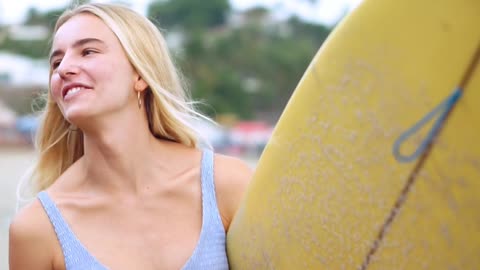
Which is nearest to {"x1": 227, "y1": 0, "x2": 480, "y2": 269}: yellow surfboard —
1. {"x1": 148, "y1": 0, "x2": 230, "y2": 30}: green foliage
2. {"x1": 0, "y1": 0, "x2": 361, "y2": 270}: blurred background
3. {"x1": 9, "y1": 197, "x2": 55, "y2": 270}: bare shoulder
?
{"x1": 9, "y1": 197, "x2": 55, "y2": 270}: bare shoulder

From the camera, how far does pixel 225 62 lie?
180 feet

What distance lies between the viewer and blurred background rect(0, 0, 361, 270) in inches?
1463

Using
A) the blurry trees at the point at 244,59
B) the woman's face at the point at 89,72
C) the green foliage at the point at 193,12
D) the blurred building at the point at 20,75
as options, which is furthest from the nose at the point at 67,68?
the green foliage at the point at 193,12

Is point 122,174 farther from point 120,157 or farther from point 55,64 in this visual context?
point 55,64

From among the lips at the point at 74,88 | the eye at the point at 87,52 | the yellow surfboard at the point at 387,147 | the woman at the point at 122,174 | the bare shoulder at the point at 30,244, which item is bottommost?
the bare shoulder at the point at 30,244

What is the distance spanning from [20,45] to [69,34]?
195 ft

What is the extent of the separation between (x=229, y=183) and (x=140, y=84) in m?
0.34

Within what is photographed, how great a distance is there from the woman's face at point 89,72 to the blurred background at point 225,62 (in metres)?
26.4

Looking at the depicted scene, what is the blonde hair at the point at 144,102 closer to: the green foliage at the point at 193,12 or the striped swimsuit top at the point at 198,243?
the striped swimsuit top at the point at 198,243

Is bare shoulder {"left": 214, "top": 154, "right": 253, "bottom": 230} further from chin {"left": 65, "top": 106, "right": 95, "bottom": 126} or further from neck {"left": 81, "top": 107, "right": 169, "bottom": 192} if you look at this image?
chin {"left": 65, "top": 106, "right": 95, "bottom": 126}

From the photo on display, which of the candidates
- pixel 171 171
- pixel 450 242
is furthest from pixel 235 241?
pixel 450 242

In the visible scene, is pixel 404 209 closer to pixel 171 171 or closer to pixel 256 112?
pixel 171 171

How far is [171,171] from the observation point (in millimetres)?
2125

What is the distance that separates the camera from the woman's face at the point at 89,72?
1.95 m
